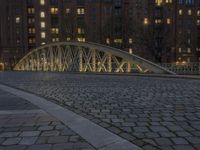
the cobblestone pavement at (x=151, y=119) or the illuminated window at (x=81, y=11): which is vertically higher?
the illuminated window at (x=81, y=11)

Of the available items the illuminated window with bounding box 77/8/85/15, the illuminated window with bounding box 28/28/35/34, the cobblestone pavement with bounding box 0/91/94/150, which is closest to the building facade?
the illuminated window with bounding box 77/8/85/15

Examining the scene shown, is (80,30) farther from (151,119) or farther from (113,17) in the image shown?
(151,119)

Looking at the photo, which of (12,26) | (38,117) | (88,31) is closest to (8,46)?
(12,26)

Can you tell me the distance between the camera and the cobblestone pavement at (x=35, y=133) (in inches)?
163

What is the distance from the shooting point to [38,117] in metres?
6.16

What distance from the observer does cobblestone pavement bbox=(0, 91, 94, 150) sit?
4145 mm

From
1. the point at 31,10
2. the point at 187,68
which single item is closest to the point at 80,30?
the point at 31,10

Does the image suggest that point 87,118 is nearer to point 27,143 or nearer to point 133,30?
point 27,143

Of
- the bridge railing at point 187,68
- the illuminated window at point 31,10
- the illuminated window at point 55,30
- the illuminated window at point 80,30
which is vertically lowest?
the bridge railing at point 187,68

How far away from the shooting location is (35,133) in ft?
15.9

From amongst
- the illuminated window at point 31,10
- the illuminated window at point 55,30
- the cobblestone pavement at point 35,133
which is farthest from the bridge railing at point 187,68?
the illuminated window at point 31,10

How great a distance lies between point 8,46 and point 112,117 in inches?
3268

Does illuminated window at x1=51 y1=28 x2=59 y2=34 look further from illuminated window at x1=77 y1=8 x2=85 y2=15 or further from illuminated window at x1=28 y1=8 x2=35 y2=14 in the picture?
illuminated window at x1=28 y1=8 x2=35 y2=14

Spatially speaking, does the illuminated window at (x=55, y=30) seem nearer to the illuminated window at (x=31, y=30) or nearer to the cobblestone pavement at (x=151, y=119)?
the illuminated window at (x=31, y=30)
